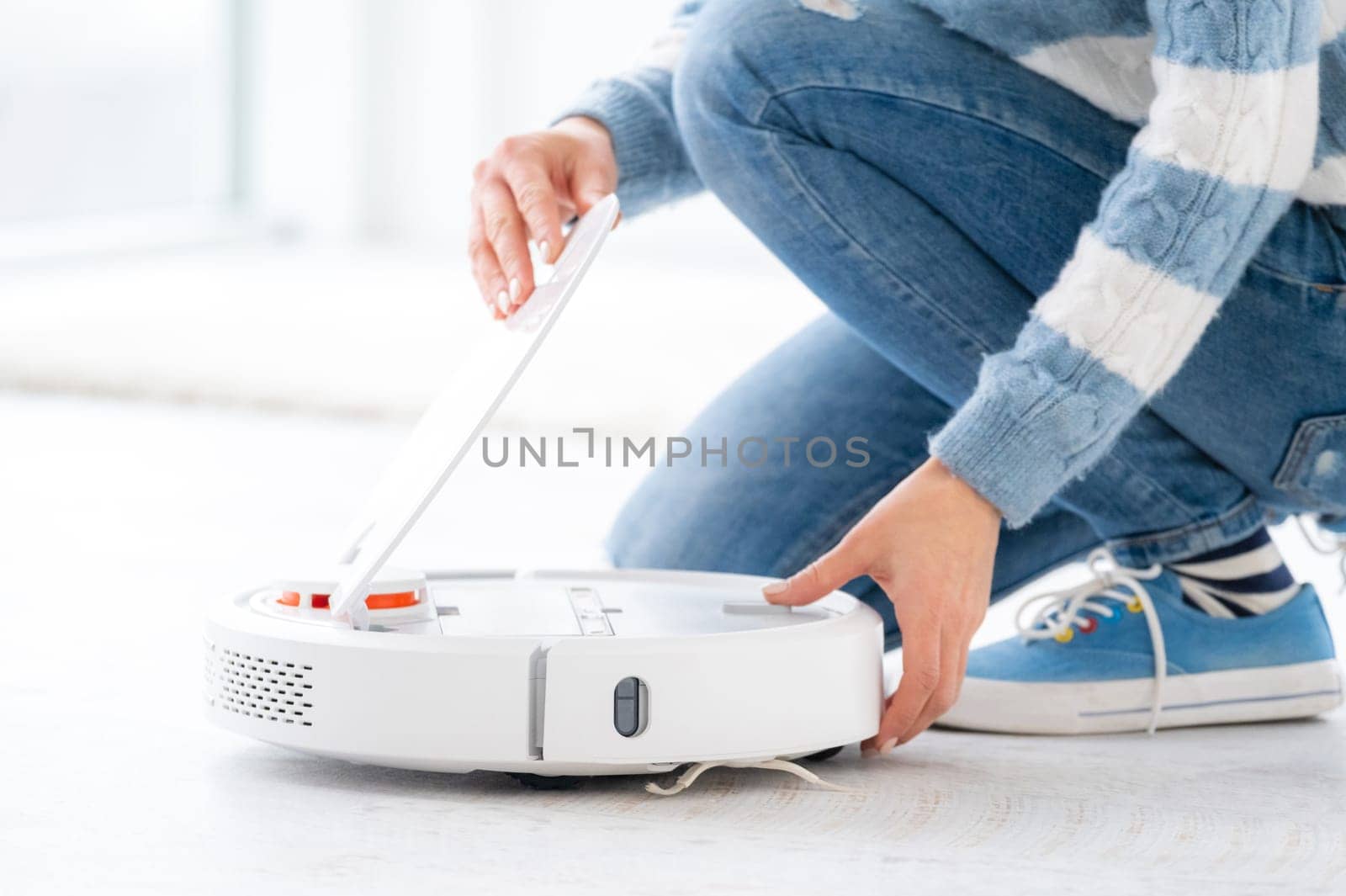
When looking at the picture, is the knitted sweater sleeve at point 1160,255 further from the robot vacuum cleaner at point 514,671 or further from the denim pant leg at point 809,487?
the denim pant leg at point 809,487

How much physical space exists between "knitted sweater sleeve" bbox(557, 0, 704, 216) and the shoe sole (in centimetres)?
39

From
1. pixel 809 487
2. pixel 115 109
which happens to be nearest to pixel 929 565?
pixel 809 487

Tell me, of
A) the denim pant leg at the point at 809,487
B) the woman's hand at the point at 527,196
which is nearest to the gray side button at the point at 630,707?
the woman's hand at the point at 527,196

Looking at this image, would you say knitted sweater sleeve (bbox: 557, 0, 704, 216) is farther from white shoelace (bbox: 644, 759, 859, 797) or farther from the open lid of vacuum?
white shoelace (bbox: 644, 759, 859, 797)

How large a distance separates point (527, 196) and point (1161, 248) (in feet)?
1.13

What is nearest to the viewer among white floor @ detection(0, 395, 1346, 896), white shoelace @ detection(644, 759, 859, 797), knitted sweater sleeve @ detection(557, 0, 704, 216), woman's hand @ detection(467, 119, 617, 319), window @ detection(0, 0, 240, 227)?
white floor @ detection(0, 395, 1346, 896)

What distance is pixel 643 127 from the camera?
43.1 inches

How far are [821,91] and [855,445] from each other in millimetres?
267

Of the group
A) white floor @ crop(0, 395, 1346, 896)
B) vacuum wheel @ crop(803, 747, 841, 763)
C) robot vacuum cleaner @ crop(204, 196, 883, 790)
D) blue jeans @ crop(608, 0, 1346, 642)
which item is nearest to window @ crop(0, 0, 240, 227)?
white floor @ crop(0, 395, 1346, 896)

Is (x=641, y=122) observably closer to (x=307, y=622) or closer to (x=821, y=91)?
(x=821, y=91)

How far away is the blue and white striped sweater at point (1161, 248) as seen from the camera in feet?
2.66

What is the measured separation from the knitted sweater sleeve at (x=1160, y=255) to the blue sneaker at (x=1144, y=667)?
0.59 ft

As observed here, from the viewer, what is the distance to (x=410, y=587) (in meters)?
0.86

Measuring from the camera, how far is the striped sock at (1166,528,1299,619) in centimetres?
100
